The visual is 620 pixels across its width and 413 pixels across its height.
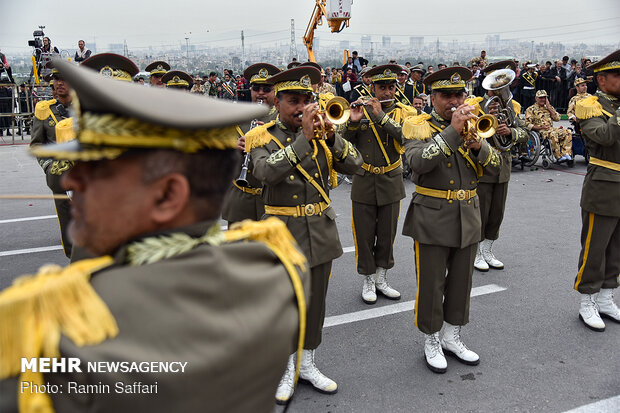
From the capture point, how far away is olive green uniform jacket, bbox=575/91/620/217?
13.9ft

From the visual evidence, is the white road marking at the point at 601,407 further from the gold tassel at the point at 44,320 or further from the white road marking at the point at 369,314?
the gold tassel at the point at 44,320

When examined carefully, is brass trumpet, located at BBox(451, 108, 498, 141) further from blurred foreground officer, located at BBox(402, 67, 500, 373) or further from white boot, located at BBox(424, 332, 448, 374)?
white boot, located at BBox(424, 332, 448, 374)

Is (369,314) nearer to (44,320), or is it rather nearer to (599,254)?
(599,254)

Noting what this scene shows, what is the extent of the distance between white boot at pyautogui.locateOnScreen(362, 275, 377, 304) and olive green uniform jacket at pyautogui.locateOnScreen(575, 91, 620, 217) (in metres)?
2.05

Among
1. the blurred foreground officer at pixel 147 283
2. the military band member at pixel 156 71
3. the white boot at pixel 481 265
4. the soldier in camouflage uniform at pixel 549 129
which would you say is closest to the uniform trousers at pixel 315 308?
the blurred foreground officer at pixel 147 283

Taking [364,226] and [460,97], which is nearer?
[460,97]

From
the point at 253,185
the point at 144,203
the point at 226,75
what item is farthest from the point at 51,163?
the point at 226,75

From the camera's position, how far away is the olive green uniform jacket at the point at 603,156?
4.25 m

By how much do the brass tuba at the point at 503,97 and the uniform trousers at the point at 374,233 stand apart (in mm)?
1315

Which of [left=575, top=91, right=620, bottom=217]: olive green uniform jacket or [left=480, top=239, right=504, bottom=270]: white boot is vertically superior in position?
[left=575, top=91, right=620, bottom=217]: olive green uniform jacket

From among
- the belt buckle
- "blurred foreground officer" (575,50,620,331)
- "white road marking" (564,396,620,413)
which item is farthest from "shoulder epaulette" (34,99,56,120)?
"white road marking" (564,396,620,413)

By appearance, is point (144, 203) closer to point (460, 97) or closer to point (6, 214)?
point (460, 97)

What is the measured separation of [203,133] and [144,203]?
0.20 m

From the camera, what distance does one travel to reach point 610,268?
179 inches
